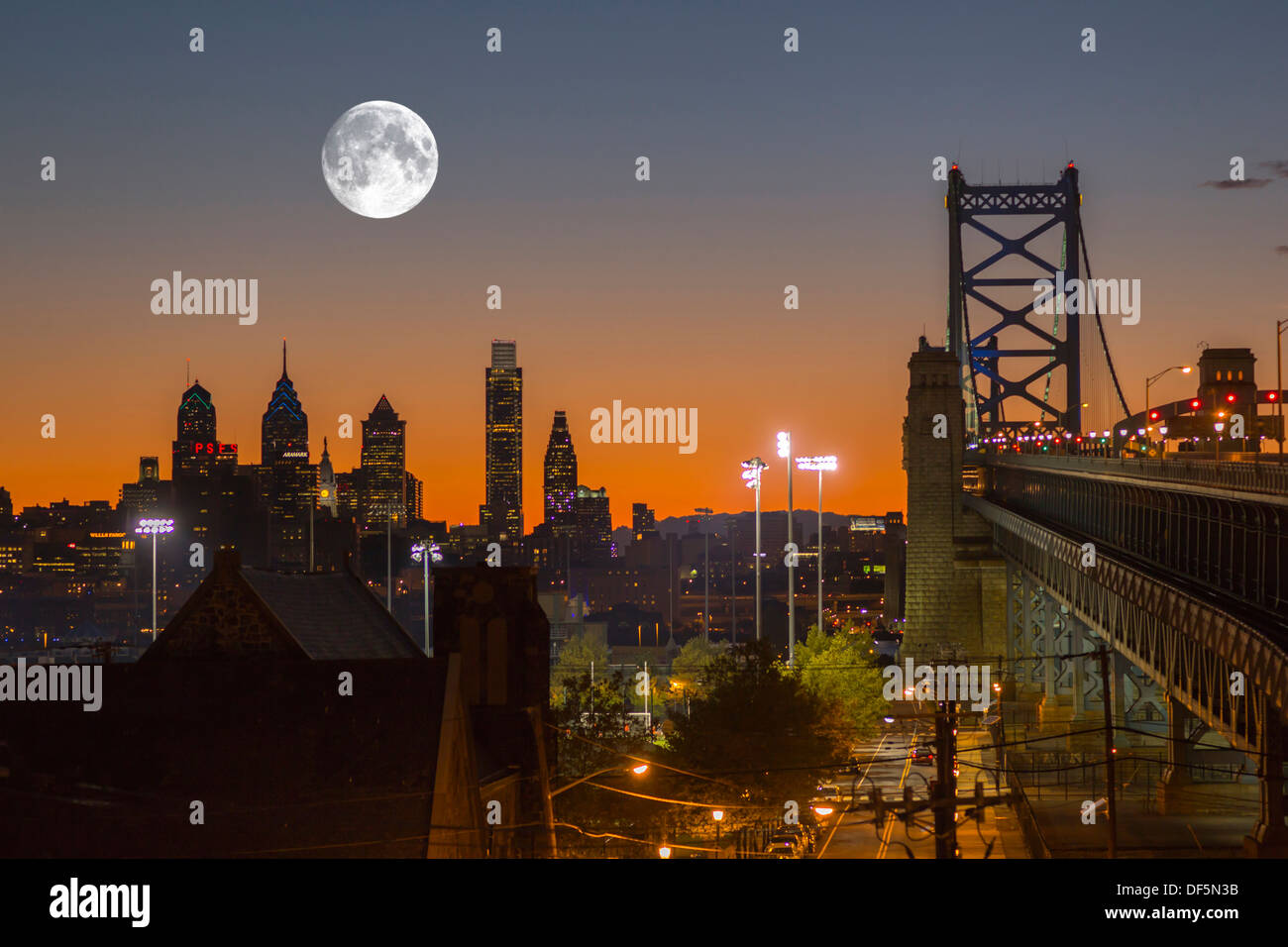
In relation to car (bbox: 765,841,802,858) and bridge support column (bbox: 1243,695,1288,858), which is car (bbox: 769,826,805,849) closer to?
car (bbox: 765,841,802,858)

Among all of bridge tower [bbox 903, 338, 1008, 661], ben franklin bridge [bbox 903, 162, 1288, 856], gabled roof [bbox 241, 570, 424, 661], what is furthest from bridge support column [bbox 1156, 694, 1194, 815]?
bridge tower [bbox 903, 338, 1008, 661]

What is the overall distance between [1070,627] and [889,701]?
11171 millimetres

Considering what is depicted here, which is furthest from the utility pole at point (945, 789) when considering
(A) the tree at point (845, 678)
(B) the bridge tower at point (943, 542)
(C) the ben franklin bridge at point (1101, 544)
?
(B) the bridge tower at point (943, 542)

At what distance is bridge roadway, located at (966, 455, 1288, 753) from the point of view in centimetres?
2652

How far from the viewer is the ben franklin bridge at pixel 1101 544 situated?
1139 inches

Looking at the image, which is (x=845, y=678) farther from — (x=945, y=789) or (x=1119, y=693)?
(x=945, y=789)

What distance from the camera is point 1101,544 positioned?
170ft

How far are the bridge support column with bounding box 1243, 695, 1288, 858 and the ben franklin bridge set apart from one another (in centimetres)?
5

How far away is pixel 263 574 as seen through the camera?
24625 mm

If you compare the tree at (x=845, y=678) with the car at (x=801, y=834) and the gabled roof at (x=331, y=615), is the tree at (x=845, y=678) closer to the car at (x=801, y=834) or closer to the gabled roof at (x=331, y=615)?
the car at (x=801, y=834)
